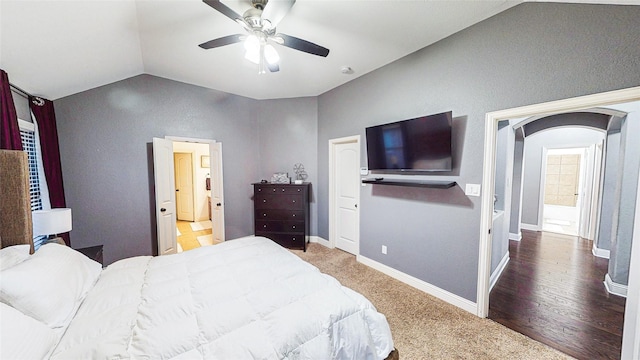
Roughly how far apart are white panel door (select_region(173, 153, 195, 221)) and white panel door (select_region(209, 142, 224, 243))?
2581 millimetres

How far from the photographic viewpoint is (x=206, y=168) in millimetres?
6168

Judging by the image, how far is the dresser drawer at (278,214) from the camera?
12.9 feet

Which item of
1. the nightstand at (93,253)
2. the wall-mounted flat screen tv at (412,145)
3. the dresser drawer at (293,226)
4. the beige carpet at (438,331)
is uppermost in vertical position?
the wall-mounted flat screen tv at (412,145)

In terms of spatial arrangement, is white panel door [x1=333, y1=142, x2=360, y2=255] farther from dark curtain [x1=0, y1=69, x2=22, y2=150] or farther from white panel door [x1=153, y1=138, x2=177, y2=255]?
dark curtain [x1=0, y1=69, x2=22, y2=150]

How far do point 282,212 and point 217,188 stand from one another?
4.05 feet

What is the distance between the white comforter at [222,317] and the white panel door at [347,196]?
2085 mm

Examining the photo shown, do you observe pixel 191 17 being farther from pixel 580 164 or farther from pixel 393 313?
pixel 580 164

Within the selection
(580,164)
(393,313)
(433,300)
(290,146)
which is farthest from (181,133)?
(580,164)

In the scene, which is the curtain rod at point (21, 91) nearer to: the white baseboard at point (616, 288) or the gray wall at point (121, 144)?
the gray wall at point (121, 144)

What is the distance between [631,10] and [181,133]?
4728mm

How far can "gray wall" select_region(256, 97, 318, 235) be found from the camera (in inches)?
167

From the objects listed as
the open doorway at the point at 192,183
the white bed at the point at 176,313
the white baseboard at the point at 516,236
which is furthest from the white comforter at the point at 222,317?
the white baseboard at the point at 516,236

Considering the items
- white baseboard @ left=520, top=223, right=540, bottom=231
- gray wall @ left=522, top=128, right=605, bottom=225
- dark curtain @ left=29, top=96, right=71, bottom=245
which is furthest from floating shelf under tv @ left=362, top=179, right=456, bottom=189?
white baseboard @ left=520, top=223, right=540, bottom=231

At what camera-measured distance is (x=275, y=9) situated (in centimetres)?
144
